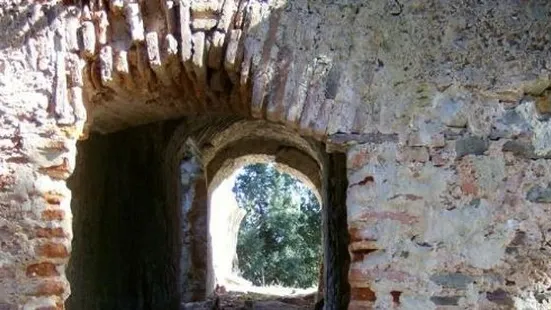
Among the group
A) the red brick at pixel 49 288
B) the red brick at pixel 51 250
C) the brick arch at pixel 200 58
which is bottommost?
the red brick at pixel 49 288

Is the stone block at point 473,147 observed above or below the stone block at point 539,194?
above

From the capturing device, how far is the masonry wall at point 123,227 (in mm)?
4238

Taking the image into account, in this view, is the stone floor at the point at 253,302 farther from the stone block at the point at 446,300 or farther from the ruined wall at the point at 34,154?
the stone block at the point at 446,300

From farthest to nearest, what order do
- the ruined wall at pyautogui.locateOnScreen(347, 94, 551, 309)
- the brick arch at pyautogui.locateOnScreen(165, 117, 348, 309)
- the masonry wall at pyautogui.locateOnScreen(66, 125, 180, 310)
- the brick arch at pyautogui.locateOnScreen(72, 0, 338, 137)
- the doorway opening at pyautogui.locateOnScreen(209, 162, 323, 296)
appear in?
the doorway opening at pyautogui.locateOnScreen(209, 162, 323, 296)
the brick arch at pyautogui.locateOnScreen(165, 117, 348, 309)
the masonry wall at pyautogui.locateOnScreen(66, 125, 180, 310)
the brick arch at pyautogui.locateOnScreen(72, 0, 338, 137)
the ruined wall at pyautogui.locateOnScreen(347, 94, 551, 309)

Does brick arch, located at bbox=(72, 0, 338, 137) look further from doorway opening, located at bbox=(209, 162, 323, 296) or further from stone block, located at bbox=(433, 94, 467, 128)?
doorway opening, located at bbox=(209, 162, 323, 296)

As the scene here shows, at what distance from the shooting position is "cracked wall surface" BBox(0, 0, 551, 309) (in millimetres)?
3047

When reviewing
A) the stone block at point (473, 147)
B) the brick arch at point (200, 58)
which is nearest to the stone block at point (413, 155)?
the stone block at point (473, 147)

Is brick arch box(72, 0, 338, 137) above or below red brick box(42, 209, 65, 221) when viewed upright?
above

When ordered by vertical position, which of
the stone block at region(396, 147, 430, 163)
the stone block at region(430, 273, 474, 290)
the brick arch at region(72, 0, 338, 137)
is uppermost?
the brick arch at region(72, 0, 338, 137)

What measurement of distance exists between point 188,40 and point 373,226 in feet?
3.63

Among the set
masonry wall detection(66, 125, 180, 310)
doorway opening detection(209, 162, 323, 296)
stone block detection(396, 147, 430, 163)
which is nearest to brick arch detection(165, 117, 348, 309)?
masonry wall detection(66, 125, 180, 310)

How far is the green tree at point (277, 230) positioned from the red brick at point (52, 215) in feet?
35.2

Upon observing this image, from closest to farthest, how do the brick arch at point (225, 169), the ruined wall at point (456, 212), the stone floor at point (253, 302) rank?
the ruined wall at point (456, 212) → the brick arch at point (225, 169) → the stone floor at point (253, 302)

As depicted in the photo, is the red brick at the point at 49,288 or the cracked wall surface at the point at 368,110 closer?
the cracked wall surface at the point at 368,110
